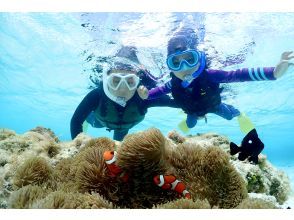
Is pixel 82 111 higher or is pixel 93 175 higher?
pixel 82 111

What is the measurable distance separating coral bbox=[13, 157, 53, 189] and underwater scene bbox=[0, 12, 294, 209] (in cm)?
1

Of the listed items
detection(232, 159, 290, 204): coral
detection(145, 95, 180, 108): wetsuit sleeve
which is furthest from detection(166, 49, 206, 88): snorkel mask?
detection(232, 159, 290, 204): coral

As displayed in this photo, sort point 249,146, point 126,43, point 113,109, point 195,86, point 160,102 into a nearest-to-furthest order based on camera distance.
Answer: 1. point 249,146
2. point 195,86
3. point 113,109
4. point 160,102
5. point 126,43

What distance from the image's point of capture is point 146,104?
9094 millimetres

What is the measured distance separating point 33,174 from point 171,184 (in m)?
1.64

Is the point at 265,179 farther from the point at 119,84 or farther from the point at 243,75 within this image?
the point at 119,84

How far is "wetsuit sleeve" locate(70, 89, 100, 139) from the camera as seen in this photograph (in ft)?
27.2

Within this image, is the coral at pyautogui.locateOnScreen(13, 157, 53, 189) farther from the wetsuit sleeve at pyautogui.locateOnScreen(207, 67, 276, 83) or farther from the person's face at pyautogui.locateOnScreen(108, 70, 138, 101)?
the person's face at pyautogui.locateOnScreen(108, 70, 138, 101)

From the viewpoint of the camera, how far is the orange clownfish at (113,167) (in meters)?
2.94

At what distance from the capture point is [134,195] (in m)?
3.05

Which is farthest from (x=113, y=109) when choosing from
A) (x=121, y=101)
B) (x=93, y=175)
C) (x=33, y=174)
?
(x=93, y=175)

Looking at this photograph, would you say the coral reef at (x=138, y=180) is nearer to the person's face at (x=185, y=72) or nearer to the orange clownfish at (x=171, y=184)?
the orange clownfish at (x=171, y=184)

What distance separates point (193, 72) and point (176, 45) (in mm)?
1817

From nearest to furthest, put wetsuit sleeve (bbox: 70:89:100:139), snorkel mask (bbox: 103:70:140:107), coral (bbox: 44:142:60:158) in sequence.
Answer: coral (bbox: 44:142:60:158)
wetsuit sleeve (bbox: 70:89:100:139)
snorkel mask (bbox: 103:70:140:107)
